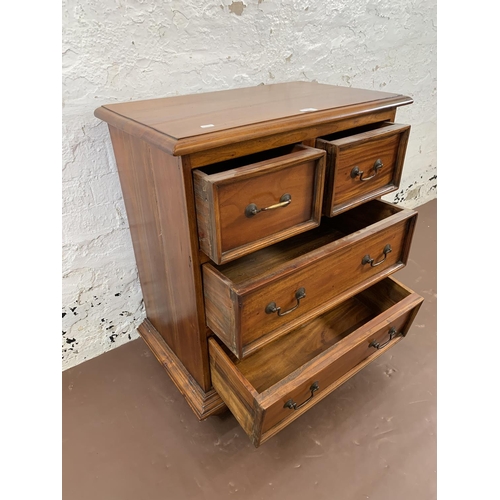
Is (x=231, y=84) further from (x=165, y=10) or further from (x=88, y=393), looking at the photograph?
(x=88, y=393)

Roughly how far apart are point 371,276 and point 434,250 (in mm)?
964

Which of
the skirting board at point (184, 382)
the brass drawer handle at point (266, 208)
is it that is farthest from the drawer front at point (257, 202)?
the skirting board at point (184, 382)

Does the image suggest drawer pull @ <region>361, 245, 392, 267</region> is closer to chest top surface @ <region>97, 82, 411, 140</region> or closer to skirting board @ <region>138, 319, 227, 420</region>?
chest top surface @ <region>97, 82, 411, 140</region>

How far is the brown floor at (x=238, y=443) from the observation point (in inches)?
38.2

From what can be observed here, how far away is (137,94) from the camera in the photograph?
1.05 m

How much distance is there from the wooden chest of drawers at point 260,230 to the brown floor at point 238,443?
0.38 feet

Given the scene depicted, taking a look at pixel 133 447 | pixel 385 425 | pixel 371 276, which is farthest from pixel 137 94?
pixel 385 425

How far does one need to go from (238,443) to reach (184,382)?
225 millimetres

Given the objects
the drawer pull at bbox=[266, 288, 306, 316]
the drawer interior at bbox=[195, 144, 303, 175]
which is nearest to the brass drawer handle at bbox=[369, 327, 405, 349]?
the drawer pull at bbox=[266, 288, 306, 316]

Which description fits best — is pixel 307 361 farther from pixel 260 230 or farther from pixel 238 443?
pixel 260 230

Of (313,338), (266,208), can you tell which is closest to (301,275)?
(266,208)

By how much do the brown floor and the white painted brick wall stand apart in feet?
0.75

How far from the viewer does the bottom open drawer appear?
0.86 metres

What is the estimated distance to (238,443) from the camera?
107cm
